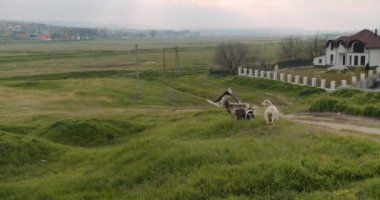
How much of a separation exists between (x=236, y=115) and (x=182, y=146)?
15.6 feet

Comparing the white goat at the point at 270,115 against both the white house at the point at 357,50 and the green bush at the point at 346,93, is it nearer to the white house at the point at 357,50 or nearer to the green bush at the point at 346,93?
the green bush at the point at 346,93

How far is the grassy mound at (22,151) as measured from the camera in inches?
661

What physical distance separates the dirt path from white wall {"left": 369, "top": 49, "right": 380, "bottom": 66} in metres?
27.6

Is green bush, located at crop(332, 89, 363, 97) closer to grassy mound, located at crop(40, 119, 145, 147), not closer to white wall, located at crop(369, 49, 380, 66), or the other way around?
grassy mound, located at crop(40, 119, 145, 147)

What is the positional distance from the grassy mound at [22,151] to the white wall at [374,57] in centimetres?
3874

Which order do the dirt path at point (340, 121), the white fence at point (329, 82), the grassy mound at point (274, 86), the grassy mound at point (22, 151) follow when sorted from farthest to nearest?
1. the grassy mound at point (274, 86)
2. the white fence at point (329, 82)
3. the dirt path at point (340, 121)
4. the grassy mound at point (22, 151)

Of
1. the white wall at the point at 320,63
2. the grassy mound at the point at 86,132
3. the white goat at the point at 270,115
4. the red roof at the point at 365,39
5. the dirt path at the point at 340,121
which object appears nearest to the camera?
the white goat at the point at 270,115

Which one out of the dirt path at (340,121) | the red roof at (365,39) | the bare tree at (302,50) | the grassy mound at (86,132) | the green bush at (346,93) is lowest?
the grassy mound at (86,132)

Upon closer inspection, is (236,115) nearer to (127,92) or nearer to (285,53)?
(127,92)

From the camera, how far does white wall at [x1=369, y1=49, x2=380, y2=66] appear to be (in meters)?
49.1

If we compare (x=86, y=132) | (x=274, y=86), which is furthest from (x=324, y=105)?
(x=274, y=86)

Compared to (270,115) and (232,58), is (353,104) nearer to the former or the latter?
(270,115)

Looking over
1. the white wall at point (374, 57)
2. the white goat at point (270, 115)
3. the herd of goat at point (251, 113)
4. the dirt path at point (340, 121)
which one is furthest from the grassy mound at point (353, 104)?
the white wall at point (374, 57)

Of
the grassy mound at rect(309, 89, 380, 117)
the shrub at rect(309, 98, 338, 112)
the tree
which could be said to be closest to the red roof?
the tree
